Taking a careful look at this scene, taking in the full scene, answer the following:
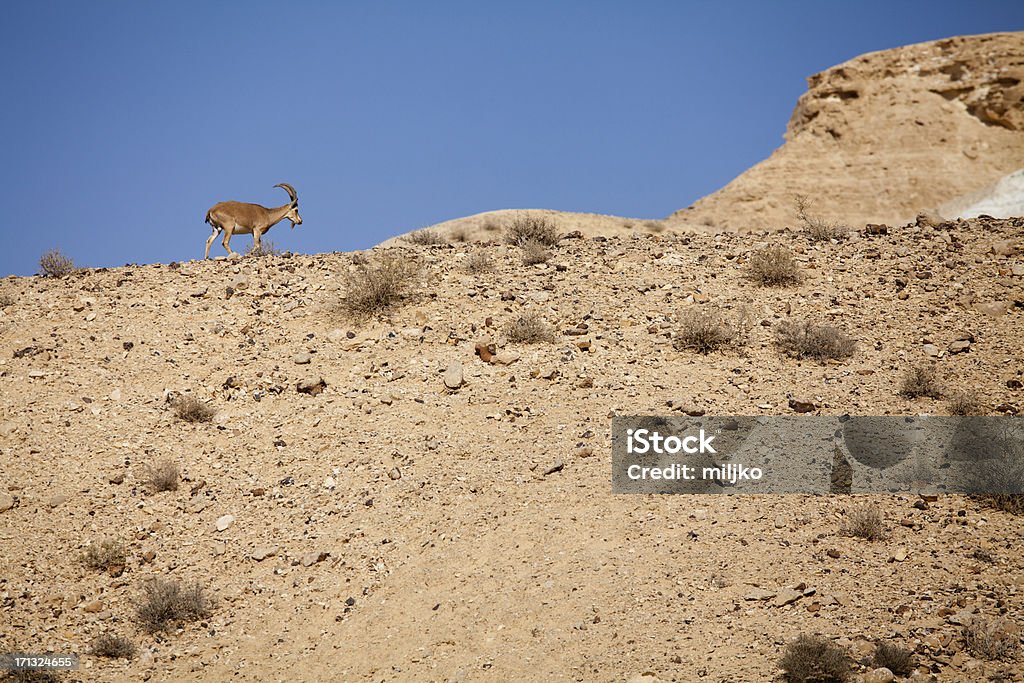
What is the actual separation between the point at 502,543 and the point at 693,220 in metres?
32.9

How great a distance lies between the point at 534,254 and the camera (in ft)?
46.9

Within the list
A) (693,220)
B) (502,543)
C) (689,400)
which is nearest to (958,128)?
(693,220)

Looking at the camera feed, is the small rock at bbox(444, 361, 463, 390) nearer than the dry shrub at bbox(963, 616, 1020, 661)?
No

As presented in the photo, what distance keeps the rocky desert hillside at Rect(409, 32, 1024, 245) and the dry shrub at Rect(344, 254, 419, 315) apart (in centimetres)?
2542

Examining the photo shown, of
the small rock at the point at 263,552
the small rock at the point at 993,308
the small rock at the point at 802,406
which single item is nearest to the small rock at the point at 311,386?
the small rock at the point at 263,552

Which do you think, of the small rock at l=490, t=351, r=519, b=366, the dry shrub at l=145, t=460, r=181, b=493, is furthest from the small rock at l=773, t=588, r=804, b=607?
the dry shrub at l=145, t=460, r=181, b=493

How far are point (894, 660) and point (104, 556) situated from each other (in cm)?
689

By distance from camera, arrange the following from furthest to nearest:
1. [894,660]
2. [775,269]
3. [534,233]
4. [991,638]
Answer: [534,233] → [775,269] → [991,638] → [894,660]

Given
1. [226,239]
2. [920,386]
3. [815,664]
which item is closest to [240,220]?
[226,239]

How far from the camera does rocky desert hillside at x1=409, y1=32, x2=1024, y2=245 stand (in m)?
38.8

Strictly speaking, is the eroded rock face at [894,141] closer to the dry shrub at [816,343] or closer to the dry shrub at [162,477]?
the dry shrub at [816,343]

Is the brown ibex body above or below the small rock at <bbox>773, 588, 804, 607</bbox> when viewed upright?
above

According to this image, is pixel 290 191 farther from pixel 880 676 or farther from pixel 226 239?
pixel 880 676

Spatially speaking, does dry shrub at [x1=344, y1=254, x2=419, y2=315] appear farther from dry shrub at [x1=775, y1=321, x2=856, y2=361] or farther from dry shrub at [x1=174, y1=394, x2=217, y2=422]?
dry shrub at [x1=775, y1=321, x2=856, y2=361]
